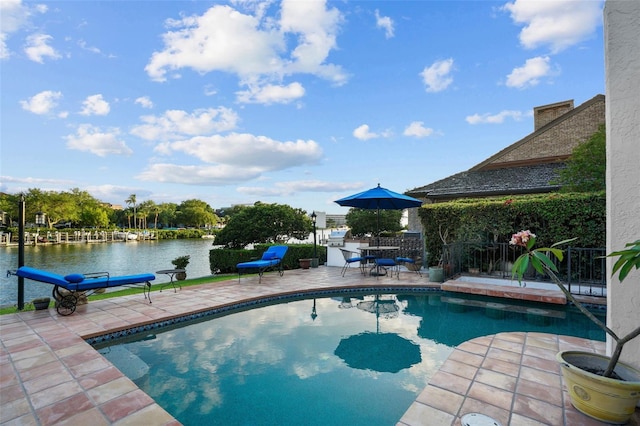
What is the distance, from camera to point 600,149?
9.27 meters

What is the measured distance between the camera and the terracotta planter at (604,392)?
216 cm

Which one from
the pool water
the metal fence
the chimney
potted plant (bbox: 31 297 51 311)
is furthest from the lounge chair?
the chimney

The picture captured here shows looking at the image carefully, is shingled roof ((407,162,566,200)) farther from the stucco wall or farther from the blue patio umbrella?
the stucco wall

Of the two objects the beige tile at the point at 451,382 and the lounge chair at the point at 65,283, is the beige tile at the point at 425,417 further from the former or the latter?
the lounge chair at the point at 65,283

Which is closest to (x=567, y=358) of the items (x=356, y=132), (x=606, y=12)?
(x=606, y=12)

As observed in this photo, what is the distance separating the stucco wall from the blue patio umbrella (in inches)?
238

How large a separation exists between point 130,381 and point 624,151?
5005 mm

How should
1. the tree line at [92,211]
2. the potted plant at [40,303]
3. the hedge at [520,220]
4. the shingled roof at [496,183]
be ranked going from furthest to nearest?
the tree line at [92,211] → the shingled roof at [496,183] → the hedge at [520,220] → the potted plant at [40,303]

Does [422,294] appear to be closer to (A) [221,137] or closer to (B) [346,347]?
(B) [346,347]

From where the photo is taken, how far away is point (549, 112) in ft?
55.1

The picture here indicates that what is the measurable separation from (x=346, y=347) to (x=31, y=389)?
138 inches

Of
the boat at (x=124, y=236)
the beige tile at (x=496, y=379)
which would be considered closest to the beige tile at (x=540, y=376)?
the beige tile at (x=496, y=379)

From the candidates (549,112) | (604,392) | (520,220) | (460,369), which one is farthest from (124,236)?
(604,392)

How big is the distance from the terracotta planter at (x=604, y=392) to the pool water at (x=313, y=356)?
1.38 meters
